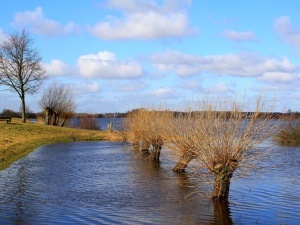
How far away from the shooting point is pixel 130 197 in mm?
13648

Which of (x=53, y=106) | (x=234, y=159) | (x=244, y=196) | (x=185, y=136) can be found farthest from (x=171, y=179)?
(x=53, y=106)

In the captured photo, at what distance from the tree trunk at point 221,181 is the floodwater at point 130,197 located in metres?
0.34

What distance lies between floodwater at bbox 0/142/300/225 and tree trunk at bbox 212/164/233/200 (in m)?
0.34

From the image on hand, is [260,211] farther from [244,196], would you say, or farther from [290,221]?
[244,196]

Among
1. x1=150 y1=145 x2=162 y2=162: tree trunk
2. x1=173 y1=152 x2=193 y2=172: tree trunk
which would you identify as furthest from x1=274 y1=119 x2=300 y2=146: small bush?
x1=173 y1=152 x2=193 y2=172: tree trunk

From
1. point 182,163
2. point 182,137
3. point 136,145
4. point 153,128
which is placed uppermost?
point 153,128

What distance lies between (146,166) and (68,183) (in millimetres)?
6446

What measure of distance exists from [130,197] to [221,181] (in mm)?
3062

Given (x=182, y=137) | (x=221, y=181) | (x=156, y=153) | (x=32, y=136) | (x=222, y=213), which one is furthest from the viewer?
(x=32, y=136)

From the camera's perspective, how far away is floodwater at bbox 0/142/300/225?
11.1 m

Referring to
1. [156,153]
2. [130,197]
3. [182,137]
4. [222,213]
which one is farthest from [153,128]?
[222,213]

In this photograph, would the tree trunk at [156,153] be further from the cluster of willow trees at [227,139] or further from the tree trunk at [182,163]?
the cluster of willow trees at [227,139]

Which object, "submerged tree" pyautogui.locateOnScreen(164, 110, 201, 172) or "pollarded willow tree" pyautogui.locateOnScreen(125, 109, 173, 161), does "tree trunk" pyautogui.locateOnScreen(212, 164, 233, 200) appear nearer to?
"submerged tree" pyautogui.locateOnScreen(164, 110, 201, 172)

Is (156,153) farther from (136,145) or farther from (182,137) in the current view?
(182,137)
